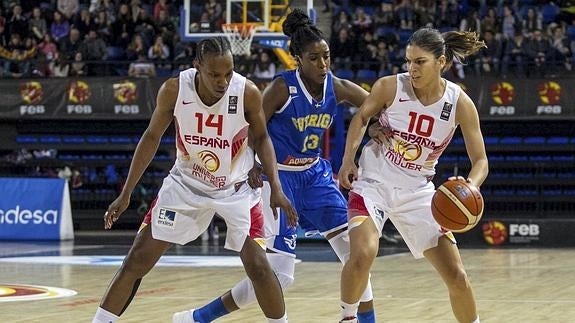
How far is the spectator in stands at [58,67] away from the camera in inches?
835

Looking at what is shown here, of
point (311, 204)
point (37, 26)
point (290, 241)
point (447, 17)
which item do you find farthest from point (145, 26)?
point (290, 241)

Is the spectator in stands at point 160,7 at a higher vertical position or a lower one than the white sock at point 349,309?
lower

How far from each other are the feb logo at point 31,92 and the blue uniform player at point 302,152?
47.3 ft

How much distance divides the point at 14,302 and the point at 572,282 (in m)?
5.55

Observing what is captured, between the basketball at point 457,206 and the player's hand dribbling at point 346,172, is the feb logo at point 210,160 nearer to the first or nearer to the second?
the player's hand dribbling at point 346,172

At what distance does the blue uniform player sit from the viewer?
23.5 feet

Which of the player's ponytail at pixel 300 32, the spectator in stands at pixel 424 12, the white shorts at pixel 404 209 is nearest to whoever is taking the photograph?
the white shorts at pixel 404 209

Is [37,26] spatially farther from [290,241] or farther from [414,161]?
[414,161]

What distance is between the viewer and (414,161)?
6.90m

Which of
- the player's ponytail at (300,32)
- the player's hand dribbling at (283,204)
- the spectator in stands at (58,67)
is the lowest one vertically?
the spectator in stands at (58,67)

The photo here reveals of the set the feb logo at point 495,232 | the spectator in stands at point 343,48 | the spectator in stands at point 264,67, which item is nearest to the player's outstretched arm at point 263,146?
the feb logo at point 495,232

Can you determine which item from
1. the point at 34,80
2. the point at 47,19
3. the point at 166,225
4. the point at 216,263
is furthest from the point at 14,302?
the point at 47,19

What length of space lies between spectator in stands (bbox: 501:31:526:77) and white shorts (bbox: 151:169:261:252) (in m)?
14.2

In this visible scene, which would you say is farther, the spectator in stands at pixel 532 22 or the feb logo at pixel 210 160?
the spectator in stands at pixel 532 22
